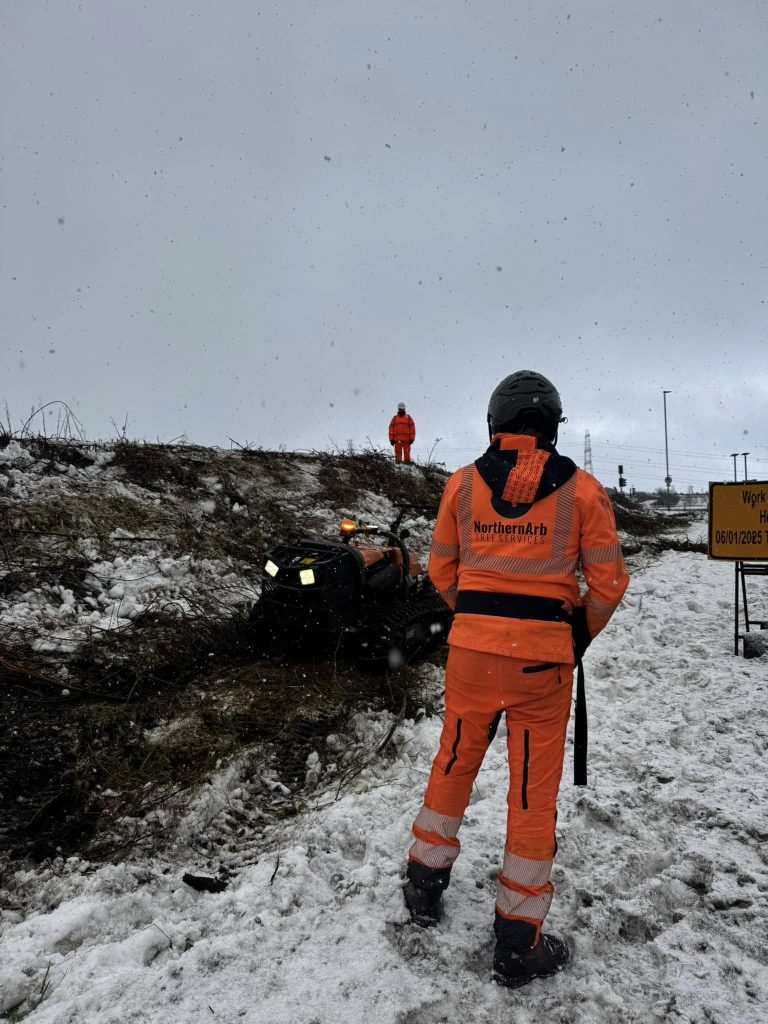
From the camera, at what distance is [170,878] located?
271cm

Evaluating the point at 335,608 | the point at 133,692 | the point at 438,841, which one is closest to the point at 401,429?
the point at 335,608

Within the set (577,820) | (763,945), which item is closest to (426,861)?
(577,820)

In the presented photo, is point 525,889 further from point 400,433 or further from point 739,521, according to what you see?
point 400,433

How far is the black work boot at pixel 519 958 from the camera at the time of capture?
216cm

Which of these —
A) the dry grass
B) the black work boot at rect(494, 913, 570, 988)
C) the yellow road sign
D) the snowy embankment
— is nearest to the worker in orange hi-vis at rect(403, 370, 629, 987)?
the black work boot at rect(494, 913, 570, 988)

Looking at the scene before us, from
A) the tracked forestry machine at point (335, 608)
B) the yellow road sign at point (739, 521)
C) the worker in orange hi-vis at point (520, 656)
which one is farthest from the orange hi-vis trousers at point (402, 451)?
the worker in orange hi-vis at point (520, 656)

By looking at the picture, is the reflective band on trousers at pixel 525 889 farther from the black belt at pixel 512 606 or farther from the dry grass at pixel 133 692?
the dry grass at pixel 133 692

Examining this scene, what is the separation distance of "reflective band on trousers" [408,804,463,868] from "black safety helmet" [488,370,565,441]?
5.63 feet

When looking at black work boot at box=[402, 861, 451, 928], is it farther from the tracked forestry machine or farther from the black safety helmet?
the tracked forestry machine

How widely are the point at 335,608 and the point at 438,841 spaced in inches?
104

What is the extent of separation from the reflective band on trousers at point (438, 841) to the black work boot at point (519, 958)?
1.02 feet

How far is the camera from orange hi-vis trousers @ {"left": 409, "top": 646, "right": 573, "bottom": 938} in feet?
7.34

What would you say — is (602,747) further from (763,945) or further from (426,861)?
(426,861)

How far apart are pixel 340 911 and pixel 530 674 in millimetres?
1351
